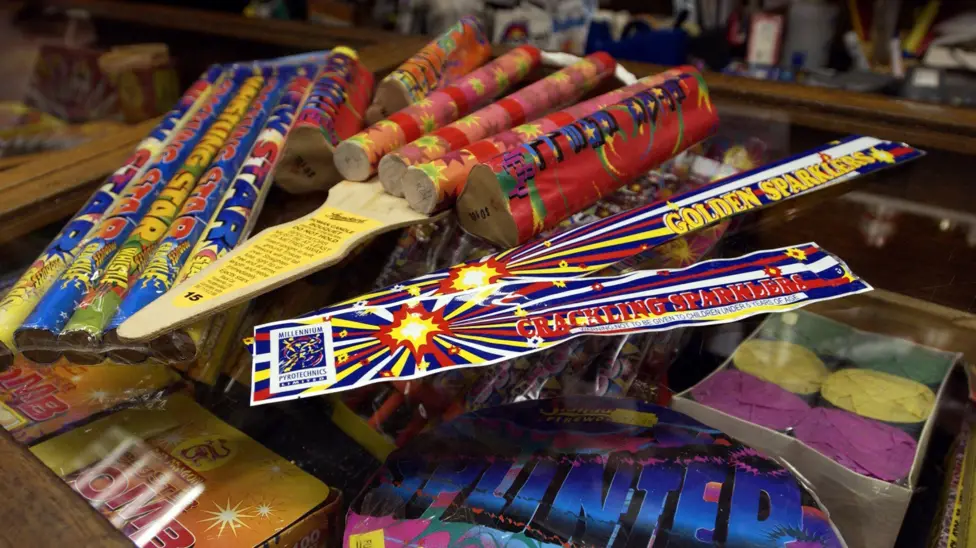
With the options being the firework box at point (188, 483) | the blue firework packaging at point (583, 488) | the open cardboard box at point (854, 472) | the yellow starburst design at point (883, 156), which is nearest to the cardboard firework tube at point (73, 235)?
the firework box at point (188, 483)

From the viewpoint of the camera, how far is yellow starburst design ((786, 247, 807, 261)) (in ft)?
2.49

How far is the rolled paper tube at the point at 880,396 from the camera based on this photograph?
2.48 ft

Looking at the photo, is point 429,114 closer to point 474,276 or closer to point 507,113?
point 507,113

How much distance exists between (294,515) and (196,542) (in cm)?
8

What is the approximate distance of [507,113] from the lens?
987mm

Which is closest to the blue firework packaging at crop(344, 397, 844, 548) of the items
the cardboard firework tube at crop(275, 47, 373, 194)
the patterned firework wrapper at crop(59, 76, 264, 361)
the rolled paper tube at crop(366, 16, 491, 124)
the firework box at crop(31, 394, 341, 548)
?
the firework box at crop(31, 394, 341, 548)

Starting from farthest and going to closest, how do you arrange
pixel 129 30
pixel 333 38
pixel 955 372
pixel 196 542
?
pixel 129 30
pixel 333 38
pixel 955 372
pixel 196 542

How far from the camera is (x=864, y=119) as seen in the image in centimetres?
113

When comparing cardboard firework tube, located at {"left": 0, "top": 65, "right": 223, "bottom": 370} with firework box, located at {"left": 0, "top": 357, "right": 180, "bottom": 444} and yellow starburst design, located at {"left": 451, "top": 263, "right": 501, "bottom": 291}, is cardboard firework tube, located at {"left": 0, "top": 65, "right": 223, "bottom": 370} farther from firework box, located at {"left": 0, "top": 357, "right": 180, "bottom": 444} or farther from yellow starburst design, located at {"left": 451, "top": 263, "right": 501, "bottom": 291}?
yellow starburst design, located at {"left": 451, "top": 263, "right": 501, "bottom": 291}

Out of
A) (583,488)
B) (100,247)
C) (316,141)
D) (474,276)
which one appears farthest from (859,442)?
(100,247)

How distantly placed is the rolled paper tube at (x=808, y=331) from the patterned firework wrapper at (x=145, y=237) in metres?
0.71

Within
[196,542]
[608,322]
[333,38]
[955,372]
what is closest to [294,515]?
[196,542]

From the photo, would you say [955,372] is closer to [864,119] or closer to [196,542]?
[864,119]

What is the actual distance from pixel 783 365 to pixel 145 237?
0.74m
